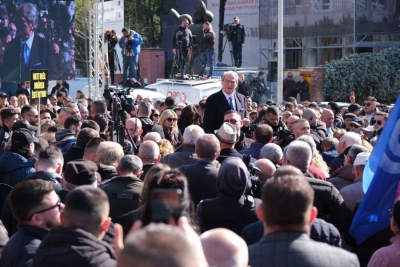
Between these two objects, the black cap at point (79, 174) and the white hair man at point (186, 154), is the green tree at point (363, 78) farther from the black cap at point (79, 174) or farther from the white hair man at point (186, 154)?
the black cap at point (79, 174)

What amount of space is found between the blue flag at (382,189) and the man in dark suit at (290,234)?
1.94 m

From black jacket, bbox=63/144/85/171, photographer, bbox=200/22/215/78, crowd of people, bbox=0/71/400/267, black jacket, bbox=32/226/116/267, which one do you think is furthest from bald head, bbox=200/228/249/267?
photographer, bbox=200/22/215/78

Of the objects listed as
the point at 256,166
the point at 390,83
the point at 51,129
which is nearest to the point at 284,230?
the point at 256,166

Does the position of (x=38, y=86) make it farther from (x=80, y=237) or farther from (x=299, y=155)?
(x=80, y=237)

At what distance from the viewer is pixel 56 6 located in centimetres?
2222

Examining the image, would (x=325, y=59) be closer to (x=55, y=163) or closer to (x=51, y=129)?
(x=51, y=129)

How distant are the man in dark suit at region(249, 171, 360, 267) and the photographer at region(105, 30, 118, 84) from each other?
18947 millimetres

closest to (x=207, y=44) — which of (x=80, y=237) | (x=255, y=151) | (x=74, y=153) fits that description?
(x=255, y=151)

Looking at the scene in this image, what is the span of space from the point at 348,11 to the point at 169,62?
11101 millimetres

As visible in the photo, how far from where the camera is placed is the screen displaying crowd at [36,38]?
69.9ft

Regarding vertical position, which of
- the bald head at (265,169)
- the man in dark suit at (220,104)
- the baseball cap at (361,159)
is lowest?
the bald head at (265,169)

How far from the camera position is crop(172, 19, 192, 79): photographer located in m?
21.0

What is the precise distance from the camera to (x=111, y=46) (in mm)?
22594

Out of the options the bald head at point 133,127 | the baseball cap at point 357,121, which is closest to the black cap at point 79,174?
the bald head at point 133,127
